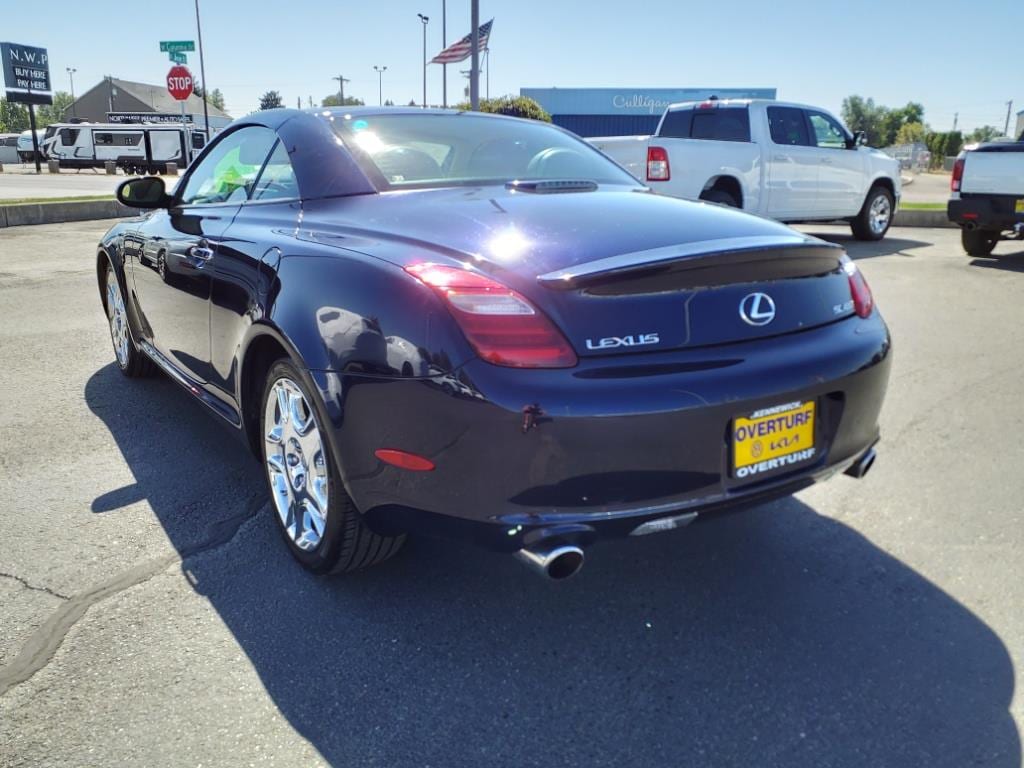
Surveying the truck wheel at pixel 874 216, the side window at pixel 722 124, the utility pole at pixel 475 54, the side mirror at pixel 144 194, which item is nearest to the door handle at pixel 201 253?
the side mirror at pixel 144 194

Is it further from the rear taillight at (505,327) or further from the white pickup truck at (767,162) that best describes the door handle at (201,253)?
the white pickup truck at (767,162)

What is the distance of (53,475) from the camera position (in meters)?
3.67

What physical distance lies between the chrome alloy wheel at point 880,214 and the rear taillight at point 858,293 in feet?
34.9

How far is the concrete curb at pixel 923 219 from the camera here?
14742 millimetres

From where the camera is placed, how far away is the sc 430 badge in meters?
2.09

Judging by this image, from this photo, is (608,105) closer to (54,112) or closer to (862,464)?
(862,464)

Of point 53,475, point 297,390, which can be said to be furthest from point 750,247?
point 53,475

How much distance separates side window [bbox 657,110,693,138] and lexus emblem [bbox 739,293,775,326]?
33.3 feet

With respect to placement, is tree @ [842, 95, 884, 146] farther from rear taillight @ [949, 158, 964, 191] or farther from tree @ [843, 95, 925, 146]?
rear taillight @ [949, 158, 964, 191]

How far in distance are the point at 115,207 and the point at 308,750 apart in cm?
1728

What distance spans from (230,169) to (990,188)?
8763 millimetres

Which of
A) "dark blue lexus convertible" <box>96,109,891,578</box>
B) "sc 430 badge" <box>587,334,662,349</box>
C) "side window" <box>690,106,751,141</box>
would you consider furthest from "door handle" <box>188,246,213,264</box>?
"side window" <box>690,106,751,141</box>

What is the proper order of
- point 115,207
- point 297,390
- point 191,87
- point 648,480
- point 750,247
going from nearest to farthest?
point 648,480 < point 750,247 < point 297,390 < point 115,207 < point 191,87

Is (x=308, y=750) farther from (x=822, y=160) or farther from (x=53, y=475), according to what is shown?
(x=822, y=160)
